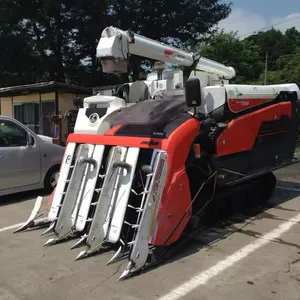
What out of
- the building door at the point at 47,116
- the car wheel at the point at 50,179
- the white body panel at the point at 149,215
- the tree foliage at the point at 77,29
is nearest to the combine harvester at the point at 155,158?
the white body panel at the point at 149,215

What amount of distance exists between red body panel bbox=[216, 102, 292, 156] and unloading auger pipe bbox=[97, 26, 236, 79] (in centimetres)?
175

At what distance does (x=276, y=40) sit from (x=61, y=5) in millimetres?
54463

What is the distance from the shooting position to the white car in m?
7.95

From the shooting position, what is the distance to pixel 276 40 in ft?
217

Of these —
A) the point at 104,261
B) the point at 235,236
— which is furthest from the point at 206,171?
the point at 104,261

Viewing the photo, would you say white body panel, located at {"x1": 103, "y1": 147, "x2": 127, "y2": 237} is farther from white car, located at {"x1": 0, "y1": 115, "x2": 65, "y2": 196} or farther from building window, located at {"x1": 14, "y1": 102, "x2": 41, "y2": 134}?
building window, located at {"x1": 14, "y1": 102, "x2": 41, "y2": 134}

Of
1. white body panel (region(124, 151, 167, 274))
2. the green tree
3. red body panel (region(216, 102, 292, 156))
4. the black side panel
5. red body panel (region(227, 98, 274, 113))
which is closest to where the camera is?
white body panel (region(124, 151, 167, 274))

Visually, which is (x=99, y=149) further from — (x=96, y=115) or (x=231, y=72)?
(x=231, y=72)

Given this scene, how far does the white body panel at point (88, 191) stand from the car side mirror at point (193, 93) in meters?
1.30

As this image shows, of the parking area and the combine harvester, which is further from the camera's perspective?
the combine harvester

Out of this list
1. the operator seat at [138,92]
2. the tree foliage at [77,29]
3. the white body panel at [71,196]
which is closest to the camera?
the white body panel at [71,196]

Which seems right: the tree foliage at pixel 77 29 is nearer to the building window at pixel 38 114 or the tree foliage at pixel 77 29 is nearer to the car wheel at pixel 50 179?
the building window at pixel 38 114

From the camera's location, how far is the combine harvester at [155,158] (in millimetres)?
4814

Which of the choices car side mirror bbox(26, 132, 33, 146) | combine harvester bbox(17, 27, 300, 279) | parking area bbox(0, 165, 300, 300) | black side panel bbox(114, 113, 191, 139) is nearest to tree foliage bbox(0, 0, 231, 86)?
car side mirror bbox(26, 132, 33, 146)
